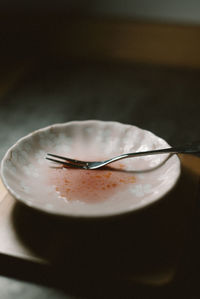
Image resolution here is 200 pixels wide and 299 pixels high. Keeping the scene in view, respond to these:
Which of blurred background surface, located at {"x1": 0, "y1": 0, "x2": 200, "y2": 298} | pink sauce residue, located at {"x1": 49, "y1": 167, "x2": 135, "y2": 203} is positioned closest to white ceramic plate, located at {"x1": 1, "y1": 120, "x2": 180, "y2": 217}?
pink sauce residue, located at {"x1": 49, "y1": 167, "x2": 135, "y2": 203}

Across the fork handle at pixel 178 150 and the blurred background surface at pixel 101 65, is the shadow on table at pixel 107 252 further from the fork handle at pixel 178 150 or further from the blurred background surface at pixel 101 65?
the blurred background surface at pixel 101 65

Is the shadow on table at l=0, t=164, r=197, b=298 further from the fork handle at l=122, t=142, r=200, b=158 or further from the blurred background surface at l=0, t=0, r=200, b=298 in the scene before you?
the blurred background surface at l=0, t=0, r=200, b=298

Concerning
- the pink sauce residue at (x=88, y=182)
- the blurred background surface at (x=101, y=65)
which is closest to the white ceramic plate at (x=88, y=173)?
the pink sauce residue at (x=88, y=182)

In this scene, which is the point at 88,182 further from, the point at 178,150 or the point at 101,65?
the point at 101,65

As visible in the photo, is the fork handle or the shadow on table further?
the fork handle

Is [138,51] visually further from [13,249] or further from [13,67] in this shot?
[13,249]

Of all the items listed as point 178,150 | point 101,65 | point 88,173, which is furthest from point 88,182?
point 101,65
